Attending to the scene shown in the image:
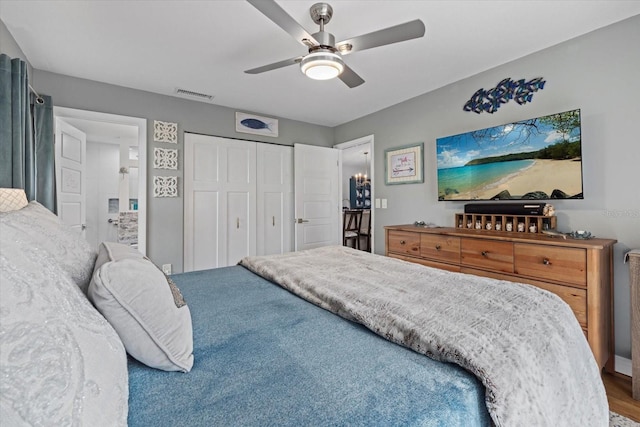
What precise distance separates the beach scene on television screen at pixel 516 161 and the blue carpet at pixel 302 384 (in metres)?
2.21

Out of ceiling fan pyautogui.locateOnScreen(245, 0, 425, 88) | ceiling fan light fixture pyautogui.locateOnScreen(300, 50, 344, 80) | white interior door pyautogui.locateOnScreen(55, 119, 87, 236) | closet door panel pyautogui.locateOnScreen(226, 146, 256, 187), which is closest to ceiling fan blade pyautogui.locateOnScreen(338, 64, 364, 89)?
ceiling fan pyautogui.locateOnScreen(245, 0, 425, 88)

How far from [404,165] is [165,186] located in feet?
9.62

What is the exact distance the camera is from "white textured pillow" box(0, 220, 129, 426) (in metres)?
0.40

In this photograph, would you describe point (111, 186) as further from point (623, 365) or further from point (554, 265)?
point (623, 365)

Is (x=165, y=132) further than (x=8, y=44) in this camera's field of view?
Yes

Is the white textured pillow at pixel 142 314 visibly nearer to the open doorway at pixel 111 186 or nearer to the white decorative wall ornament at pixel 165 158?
the white decorative wall ornament at pixel 165 158

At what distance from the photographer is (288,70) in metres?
2.85

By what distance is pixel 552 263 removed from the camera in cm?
196

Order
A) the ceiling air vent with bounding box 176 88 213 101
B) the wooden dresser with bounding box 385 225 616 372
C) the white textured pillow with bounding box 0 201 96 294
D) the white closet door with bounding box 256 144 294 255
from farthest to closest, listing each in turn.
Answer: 1. the white closet door with bounding box 256 144 294 255
2. the ceiling air vent with bounding box 176 88 213 101
3. the wooden dresser with bounding box 385 225 616 372
4. the white textured pillow with bounding box 0 201 96 294

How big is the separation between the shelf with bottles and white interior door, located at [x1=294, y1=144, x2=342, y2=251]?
7.27ft

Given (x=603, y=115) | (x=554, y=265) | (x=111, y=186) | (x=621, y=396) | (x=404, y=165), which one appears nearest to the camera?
(x=621, y=396)

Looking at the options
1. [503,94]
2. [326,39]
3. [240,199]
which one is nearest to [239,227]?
[240,199]

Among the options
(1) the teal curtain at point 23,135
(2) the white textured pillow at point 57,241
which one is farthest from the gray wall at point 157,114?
(2) the white textured pillow at point 57,241

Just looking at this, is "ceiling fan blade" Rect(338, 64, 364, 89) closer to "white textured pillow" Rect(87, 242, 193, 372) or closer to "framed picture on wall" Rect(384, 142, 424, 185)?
"framed picture on wall" Rect(384, 142, 424, 185)
